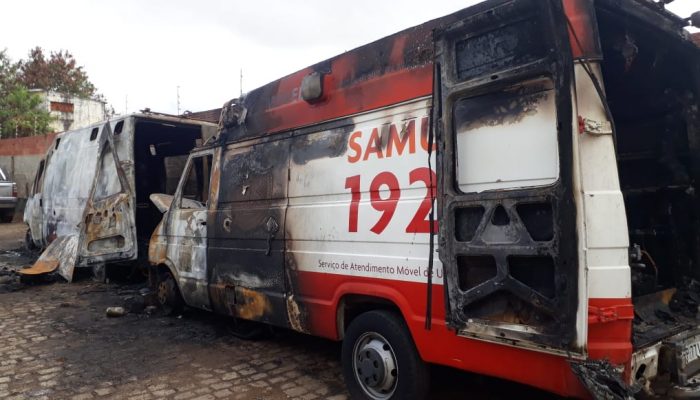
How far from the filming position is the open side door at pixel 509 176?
246 centimetres

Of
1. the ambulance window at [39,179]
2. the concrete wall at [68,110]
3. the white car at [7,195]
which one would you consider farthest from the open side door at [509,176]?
the concrete wall at [68,110]

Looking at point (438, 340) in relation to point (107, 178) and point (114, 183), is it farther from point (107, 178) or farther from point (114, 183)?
point (107, 178)

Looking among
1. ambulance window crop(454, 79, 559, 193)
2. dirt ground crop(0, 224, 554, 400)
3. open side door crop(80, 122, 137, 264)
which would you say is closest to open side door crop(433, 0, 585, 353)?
ambulance window crop(454, 79, 559, 193)

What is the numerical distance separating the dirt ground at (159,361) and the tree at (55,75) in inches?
1055

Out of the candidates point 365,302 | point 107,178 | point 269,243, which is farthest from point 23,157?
point 365,302

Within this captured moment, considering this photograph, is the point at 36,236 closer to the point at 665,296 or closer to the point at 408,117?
the point at 408,117

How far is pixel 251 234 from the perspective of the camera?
4.61m

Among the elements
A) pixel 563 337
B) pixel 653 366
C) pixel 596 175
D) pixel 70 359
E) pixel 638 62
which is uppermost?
pixel 638 62

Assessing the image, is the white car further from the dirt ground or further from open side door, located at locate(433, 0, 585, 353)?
open side door, located at locate(433, 0, 585, 353)

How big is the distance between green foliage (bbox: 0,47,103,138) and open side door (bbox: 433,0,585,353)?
89.4ft

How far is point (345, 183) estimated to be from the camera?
3770mm

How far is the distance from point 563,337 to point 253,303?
2.95 m

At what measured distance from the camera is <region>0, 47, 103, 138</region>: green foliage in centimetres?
2453

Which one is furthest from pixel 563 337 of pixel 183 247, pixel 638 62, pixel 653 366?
pixel 183 247
